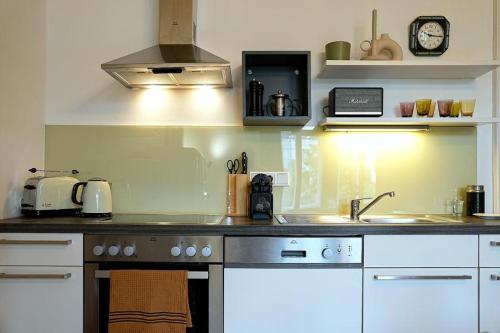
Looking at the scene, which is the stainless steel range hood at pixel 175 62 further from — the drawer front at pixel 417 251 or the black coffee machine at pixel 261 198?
the drawer front at pixel 417 251

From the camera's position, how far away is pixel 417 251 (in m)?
1.66

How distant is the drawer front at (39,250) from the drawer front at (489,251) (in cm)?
196

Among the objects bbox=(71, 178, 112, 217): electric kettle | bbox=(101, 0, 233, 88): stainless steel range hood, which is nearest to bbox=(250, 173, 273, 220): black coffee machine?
bbox=(101, 0, 233, 88): stainless steel range hood

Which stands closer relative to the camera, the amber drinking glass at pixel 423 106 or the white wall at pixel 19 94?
the white wall at pixel 19 94

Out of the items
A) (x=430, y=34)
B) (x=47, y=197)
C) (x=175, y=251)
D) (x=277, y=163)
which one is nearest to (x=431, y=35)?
(x=430, y=34)

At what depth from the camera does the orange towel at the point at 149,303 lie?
5.21 feet

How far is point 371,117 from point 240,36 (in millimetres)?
996

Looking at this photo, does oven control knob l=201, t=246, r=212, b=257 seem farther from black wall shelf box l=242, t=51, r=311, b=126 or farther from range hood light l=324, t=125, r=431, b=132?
range hood light l=324, t=125, r=431, b=132

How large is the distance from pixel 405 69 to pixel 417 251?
3.54 feet

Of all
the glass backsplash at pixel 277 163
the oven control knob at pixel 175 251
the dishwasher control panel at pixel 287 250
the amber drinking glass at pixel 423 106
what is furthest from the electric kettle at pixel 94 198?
the amber drinking glass at pixel 423 106

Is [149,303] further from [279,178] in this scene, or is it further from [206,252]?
[279,178]

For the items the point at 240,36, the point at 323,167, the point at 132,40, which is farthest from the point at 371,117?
the point at 132,40

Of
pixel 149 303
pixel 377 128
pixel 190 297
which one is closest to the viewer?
pixel 149 303

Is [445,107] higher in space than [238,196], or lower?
higher
